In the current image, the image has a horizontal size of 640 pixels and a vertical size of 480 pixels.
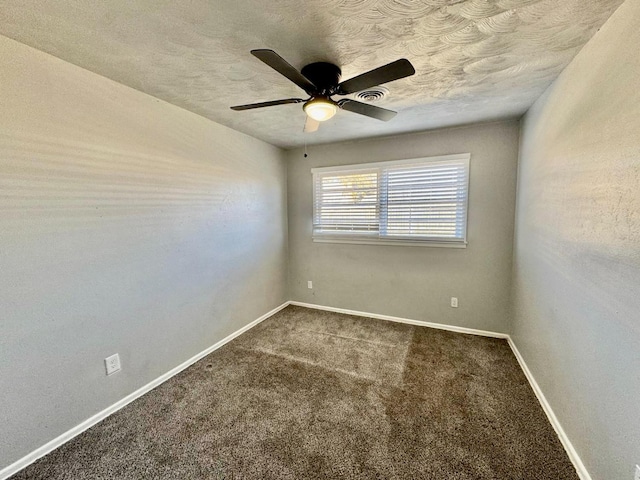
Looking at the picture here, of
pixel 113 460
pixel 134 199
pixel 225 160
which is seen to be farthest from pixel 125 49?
pixel 113 460

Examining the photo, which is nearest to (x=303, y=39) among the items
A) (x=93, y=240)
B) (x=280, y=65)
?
(x=280, y=65)

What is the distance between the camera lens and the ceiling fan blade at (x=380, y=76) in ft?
4.10

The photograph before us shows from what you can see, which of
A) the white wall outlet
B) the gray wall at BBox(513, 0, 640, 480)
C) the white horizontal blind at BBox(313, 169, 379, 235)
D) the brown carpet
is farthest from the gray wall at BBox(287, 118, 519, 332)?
the white wall outlet

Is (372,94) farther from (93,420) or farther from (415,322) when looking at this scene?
(93,420)

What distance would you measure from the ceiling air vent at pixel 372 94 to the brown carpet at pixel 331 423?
2.26 meters

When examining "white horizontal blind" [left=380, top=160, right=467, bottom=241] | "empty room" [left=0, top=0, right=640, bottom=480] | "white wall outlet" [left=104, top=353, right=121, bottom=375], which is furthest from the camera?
"white horizontal blind" [left=380, top=160, right=467, bottom=241]

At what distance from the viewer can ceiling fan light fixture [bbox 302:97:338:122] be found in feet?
5.14

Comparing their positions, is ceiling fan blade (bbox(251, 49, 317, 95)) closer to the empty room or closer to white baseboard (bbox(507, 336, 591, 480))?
the empty room

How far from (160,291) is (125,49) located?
65.7 inches

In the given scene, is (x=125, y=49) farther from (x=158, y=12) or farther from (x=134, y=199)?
(x=134, y=199)

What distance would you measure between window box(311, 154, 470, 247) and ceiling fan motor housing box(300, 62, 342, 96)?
1736 millimetres

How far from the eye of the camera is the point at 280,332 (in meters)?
3.13

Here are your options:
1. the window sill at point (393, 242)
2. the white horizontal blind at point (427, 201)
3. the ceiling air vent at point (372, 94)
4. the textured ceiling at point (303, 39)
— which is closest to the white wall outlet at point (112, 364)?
the textured ceiling at point (303, 39)

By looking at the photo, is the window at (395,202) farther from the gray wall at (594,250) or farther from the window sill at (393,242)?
the gray wall at (594,250)
